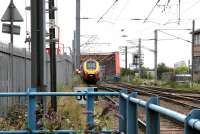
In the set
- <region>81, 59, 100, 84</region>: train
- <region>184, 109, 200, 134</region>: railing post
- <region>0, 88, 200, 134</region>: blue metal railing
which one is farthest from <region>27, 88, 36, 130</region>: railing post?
<region>81, 59, 100, 84</region>: train

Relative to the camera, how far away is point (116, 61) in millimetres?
70500

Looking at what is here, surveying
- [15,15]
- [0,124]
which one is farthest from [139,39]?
[0,124]

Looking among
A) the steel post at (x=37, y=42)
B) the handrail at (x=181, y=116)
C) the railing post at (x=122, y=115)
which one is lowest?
the railing post at (x=122, y=115)

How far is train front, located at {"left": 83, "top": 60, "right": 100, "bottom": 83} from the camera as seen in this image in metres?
57.0

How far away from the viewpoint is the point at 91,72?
187ft

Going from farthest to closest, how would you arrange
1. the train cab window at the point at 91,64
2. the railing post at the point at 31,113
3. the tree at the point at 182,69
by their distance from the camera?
the tree at the point at 182,69, the train cab window at the point at 91,64, the railing post at the point at 31,113

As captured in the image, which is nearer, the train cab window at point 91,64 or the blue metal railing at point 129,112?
the blue metal railing at point 129,112

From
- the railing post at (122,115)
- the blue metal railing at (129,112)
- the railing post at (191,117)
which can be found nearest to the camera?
the railing post at (191,117)

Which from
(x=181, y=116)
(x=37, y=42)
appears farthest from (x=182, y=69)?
(x=181, y=116)

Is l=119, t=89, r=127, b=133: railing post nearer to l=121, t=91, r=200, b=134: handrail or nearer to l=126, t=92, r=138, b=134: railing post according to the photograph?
l=126, t=92, r=138, b=134: railing post

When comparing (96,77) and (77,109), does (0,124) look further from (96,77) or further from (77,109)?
(96,77)

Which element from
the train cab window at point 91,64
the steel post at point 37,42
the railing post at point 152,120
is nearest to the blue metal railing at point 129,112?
the railing post at point 152,120

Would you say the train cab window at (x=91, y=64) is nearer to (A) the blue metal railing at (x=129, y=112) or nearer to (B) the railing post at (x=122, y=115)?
(A) the blue metal railing at (x=129, y=112)

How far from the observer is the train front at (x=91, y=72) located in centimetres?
5700
